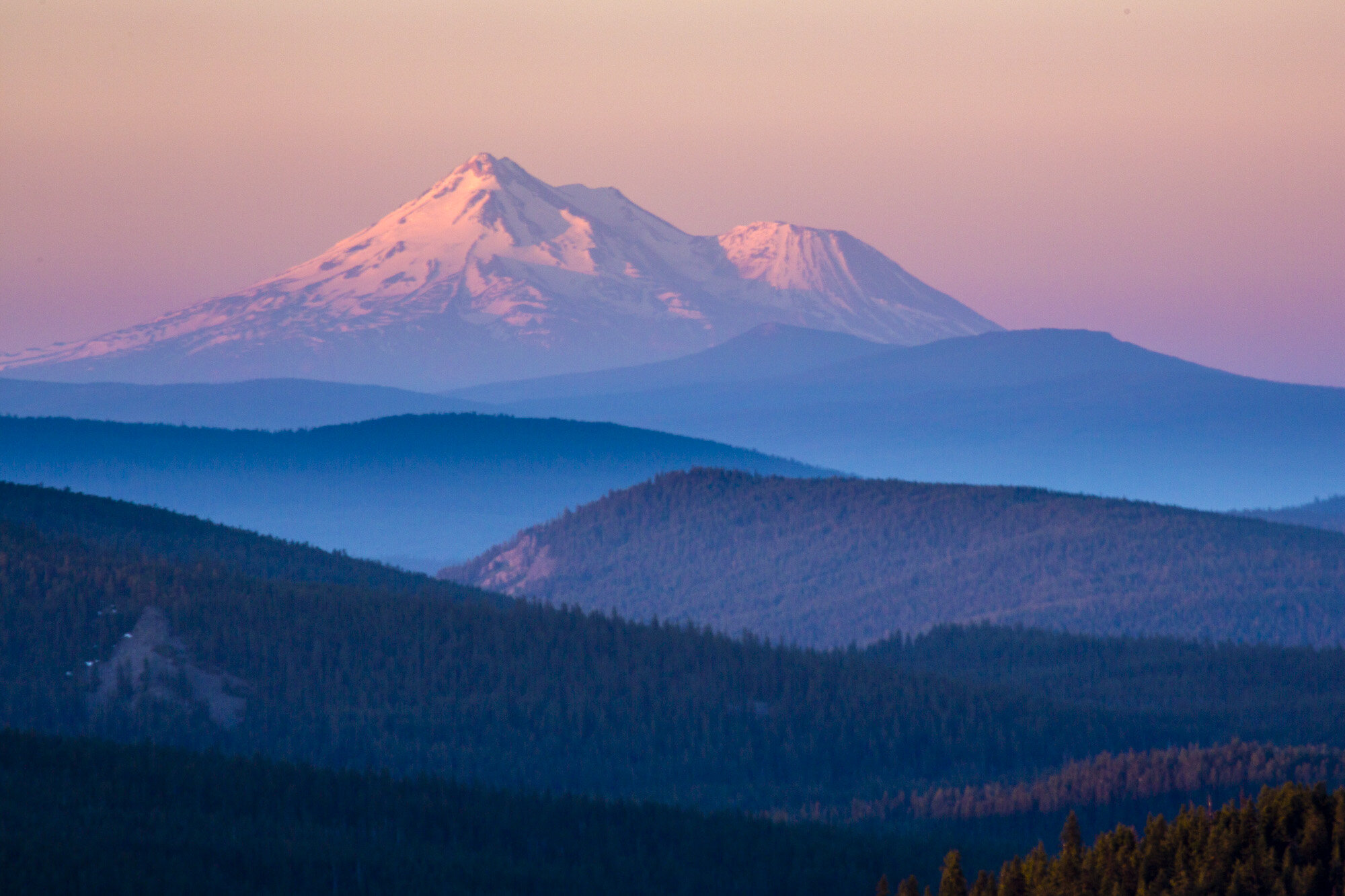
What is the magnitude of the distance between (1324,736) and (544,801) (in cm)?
3432

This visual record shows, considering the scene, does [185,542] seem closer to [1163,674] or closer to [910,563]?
[1163,674]

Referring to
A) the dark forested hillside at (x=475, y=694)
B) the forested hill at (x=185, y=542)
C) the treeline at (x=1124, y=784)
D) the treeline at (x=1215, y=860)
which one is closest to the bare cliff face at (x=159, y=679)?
the dark forested hillside at (x=475, y=694)

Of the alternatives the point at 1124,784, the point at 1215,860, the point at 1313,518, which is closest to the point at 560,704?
the point at 1124,784

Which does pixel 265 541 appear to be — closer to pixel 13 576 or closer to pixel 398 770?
pixel 13 576

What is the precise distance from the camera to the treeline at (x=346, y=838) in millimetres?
37781

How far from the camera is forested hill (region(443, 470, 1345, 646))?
116 meters

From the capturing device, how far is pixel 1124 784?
59.3m

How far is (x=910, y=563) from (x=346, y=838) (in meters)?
98.7

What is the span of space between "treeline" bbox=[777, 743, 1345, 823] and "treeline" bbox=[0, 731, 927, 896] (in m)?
7.70

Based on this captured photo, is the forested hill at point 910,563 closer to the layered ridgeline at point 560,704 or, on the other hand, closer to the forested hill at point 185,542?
the layered ridgeline at point 560,704

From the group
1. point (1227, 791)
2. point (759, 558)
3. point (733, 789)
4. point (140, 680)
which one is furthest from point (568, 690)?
point (759, 558)

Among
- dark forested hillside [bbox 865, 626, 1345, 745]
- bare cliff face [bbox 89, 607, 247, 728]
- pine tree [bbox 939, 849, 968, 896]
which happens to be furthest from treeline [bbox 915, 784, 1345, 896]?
dark forested hillside [bbox 865, 626, 1345, 745]

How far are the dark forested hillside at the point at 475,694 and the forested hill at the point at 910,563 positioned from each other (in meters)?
32.9

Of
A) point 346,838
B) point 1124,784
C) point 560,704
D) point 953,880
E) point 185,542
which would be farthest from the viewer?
point 185,542
